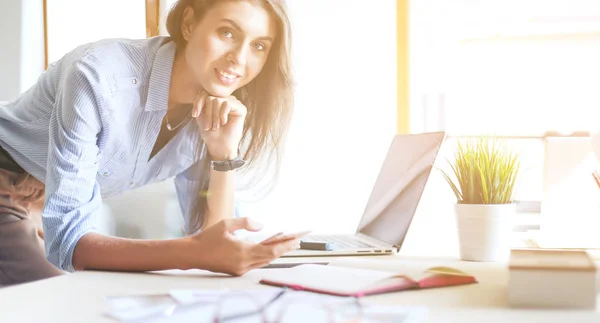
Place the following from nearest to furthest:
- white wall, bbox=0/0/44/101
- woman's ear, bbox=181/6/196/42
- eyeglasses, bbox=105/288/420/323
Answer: eyeglasses, bbox=105/288/420/323 → woman's ear, bbox=181/6/196/42 → white wall, bbox=0/0/44/101

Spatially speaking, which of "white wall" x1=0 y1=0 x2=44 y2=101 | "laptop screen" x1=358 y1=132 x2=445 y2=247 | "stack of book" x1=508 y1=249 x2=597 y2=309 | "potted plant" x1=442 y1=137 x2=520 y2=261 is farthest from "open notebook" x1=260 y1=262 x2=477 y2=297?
"white wall" x1=0 y1=0 x2=44 y2=101

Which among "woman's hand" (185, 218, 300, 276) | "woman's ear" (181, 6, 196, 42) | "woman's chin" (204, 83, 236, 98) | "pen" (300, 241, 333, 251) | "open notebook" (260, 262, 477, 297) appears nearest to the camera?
"open notebook" (260, 262, 477, 297)

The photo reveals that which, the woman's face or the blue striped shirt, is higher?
the woman's face

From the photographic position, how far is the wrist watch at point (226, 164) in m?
1.73

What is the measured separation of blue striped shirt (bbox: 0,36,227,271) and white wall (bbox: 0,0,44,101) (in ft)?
3.01

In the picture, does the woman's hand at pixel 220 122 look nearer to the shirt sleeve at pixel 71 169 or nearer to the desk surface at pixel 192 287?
the shirt sleeve at pixel 71 169

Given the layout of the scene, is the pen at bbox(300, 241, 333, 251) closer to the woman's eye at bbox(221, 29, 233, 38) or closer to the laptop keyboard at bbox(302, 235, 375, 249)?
the laptop keyboard at bbox(302, 235, 375, 249)


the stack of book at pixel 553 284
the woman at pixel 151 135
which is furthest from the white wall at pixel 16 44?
the stack of book at pixel 553 284

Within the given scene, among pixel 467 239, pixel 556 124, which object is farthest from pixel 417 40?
pixel 467 239

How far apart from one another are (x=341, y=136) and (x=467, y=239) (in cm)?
165

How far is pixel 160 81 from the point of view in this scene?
4.75 ft

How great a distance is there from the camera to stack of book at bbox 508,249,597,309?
2.04 feet

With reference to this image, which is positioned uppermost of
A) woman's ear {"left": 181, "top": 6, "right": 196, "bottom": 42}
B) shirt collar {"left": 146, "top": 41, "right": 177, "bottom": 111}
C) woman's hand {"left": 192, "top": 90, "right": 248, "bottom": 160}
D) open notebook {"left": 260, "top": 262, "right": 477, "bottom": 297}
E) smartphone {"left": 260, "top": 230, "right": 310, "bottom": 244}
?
woman's ear {"left": 181, "top": 6, "right": 196, "bottom": 42}

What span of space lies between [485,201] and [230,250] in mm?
454
